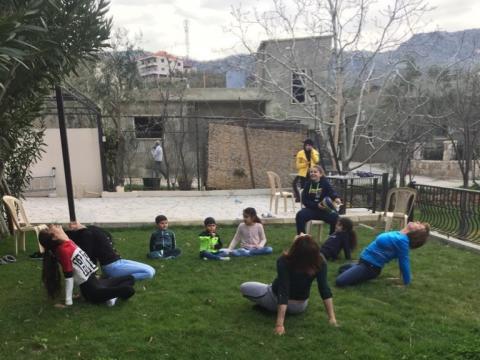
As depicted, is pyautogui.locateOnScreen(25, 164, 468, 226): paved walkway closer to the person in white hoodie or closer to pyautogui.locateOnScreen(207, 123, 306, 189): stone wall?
pyautogui.locateOnScreen(207, 123, 306, 189): stone wall

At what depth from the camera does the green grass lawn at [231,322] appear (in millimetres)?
3584

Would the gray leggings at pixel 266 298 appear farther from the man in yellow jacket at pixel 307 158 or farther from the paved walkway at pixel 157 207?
the man in yellow jacket at pixel 307 158

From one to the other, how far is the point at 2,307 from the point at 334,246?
441cm

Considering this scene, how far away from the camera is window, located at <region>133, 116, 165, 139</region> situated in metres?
17.1

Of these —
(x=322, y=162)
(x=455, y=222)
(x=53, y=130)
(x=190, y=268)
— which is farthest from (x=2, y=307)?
(x=322, y=162)

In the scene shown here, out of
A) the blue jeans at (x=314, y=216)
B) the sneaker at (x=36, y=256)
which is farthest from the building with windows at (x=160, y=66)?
the blue jeans at (x=314, y=216)

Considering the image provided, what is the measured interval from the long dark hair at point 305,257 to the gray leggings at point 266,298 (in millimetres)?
507

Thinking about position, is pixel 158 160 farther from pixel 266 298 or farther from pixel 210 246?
pixel 266 298

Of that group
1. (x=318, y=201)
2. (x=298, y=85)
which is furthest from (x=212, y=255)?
(x=298, y=85)

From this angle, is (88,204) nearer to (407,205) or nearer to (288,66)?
(288,66)

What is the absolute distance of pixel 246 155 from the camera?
15.1 m

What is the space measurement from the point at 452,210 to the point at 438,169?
14.9 metres

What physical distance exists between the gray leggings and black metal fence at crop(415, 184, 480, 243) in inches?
184

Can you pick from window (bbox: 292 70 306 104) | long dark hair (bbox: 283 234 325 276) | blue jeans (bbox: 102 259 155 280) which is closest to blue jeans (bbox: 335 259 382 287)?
long dark hair (bbox: 283 234 325 276)
